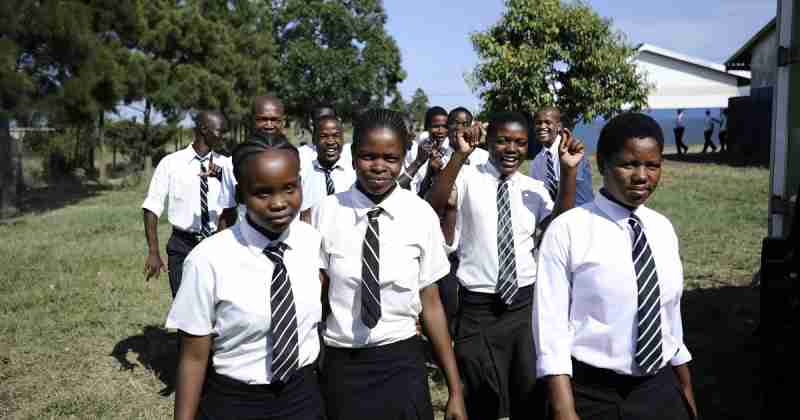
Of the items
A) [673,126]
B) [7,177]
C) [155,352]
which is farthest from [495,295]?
[673,126]

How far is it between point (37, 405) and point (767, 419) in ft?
15.5

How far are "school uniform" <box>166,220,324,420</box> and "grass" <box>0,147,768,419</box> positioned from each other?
2586 millimetres

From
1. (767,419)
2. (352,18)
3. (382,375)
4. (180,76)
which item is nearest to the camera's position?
(382,375)

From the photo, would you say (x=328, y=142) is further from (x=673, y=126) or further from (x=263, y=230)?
(x=673, y=126)

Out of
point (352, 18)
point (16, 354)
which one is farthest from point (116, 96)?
point (352, 18)

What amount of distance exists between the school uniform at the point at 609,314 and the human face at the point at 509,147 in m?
1.37

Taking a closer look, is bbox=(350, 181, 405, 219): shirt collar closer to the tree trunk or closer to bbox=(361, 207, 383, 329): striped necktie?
bbox=(361, 207, 383, 329): striped necktie

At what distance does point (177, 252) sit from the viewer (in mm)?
5074

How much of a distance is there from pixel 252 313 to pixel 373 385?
2.00ft

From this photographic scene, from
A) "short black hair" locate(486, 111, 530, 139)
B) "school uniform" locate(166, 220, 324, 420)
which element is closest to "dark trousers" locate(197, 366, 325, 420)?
"school uniform" locate(166, 220, 324, 420)

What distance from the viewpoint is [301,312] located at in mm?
2400

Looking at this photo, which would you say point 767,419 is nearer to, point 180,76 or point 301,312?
point 301,312

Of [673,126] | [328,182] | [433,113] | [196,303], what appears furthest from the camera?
[673,126]

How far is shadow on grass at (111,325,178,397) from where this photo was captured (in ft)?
18.0
